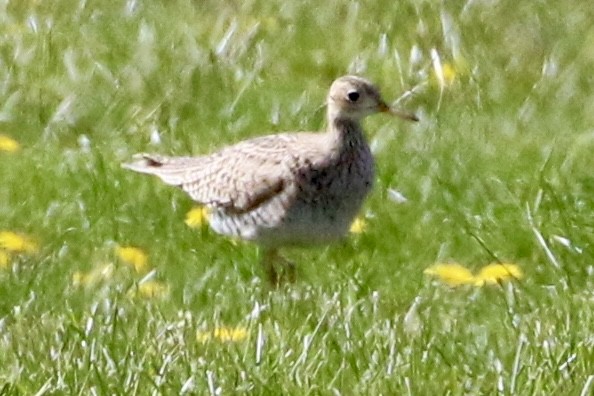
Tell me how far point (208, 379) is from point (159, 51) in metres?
4.02

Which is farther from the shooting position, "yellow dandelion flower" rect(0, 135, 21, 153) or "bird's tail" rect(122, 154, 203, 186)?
"yellow dandelion flower" rect(0, 135, 21, 153)

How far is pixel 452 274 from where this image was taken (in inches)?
258

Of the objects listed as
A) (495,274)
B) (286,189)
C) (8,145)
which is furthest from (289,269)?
(8,145)

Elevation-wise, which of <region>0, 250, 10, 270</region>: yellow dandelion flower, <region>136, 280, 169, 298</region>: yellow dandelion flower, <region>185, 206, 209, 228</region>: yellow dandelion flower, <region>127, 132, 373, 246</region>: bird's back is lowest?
<region>185, 206, 209, 228</region>: yellow dandelion flower

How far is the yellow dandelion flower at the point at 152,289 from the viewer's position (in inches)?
248

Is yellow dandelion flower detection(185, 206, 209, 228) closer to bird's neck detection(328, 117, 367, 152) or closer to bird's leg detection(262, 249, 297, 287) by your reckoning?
bird's leg detection(262, 249, 297, 287)

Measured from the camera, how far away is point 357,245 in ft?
22.9

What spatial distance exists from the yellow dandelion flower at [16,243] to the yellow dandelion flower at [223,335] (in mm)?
1243

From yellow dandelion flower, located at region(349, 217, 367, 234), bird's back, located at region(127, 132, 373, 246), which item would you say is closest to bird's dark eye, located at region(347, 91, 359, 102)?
bird's back, located at region(127, 132, 373, 246)

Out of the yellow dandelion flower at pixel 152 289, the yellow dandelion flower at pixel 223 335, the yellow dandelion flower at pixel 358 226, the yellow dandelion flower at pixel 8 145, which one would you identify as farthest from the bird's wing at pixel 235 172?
the yellow dandelion flower at pixel 223 335

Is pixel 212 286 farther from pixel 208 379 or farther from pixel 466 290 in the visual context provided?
pixel 208 379

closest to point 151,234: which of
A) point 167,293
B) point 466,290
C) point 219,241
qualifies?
point 219,241

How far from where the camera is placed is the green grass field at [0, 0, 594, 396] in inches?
209

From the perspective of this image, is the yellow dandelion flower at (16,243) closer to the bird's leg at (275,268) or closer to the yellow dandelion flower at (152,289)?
the yellow dandelion flower at (152,289)
